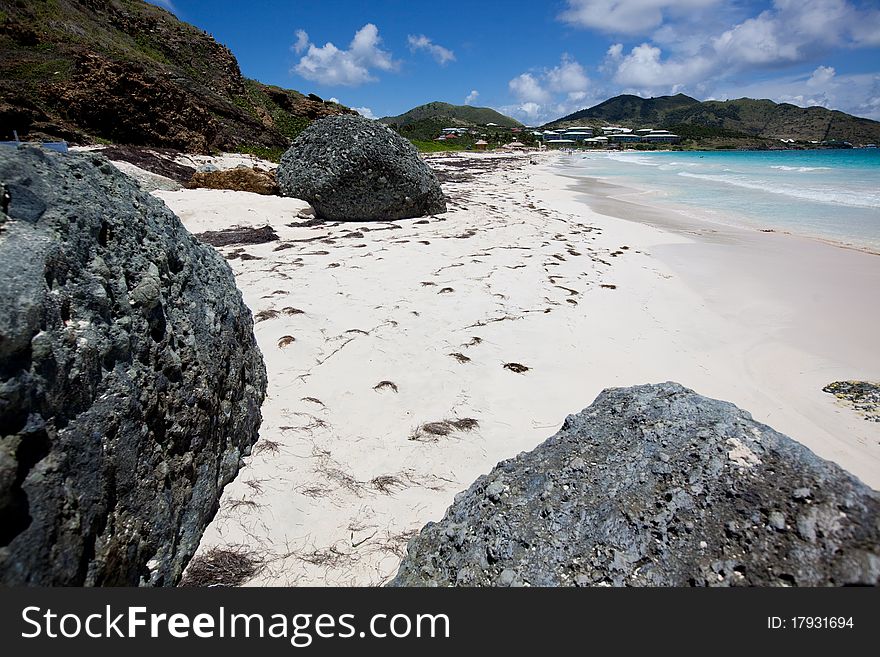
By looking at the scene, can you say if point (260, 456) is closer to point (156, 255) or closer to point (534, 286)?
point (156, 255)

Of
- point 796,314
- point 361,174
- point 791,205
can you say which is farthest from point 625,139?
point 796,314

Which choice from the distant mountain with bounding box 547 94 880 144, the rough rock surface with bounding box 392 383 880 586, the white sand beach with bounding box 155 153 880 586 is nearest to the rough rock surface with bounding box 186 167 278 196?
the white sand beach with bounding box 155 153 880 586

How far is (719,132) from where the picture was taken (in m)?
126

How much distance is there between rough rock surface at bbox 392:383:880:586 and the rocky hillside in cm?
1723

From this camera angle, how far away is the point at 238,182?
11.3 m

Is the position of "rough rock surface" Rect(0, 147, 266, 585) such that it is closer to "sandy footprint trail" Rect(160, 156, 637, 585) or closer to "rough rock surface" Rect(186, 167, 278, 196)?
"sandy footprint trail" Rect(160, 156, 637, 585)

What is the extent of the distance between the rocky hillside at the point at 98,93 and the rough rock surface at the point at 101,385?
15.4 meters

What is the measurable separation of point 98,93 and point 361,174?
1159 centimetres

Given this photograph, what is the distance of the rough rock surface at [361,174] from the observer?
9.98 metres

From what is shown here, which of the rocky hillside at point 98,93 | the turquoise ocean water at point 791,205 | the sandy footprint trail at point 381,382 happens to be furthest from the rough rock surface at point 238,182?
the turquoise ocean water at point 791,205

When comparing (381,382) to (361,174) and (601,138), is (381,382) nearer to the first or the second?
(361,174)

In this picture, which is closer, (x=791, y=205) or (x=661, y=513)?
(x=661, y=513)

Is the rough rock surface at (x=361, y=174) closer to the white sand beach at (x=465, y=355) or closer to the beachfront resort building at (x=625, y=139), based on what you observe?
the white sand beach at (x=465, y=355)
